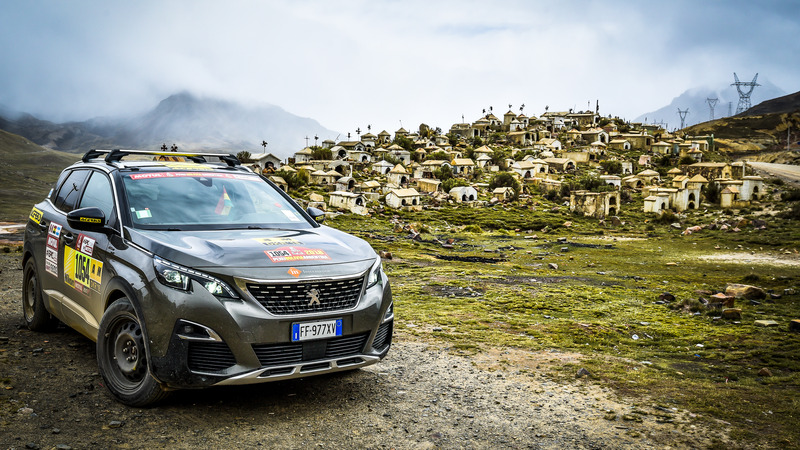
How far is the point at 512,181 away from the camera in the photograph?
70.2 meters

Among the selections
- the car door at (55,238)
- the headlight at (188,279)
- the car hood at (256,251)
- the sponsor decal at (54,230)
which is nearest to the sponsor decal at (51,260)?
the car door at (55,238)

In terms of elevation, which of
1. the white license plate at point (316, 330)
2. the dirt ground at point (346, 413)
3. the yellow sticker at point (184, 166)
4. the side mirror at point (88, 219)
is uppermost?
the yellow sticker at point (184, 166)

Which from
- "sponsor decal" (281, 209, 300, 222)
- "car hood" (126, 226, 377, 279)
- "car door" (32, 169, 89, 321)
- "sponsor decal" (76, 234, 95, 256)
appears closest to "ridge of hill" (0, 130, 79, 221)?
"car door" (32, 169, 89, 321)

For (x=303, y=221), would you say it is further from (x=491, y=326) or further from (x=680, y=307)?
(x=680, y=307)

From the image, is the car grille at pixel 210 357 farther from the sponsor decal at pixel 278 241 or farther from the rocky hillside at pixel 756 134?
the rocky hillside at pixel 756 134

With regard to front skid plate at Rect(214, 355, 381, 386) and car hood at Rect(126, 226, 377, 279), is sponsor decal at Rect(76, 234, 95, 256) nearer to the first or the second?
car hood at Rect(126, 226, 377, 279)

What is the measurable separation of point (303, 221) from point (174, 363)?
90.6 inches

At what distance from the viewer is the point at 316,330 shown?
4.79 metres

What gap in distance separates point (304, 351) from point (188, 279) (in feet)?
3.74

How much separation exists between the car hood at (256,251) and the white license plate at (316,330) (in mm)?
432

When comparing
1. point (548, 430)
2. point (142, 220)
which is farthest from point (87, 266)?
point (548, 430)

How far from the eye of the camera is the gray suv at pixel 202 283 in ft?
14.9

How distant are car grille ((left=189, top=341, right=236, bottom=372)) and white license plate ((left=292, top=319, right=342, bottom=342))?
55cm

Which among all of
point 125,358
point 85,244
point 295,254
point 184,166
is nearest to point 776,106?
point 184,166
